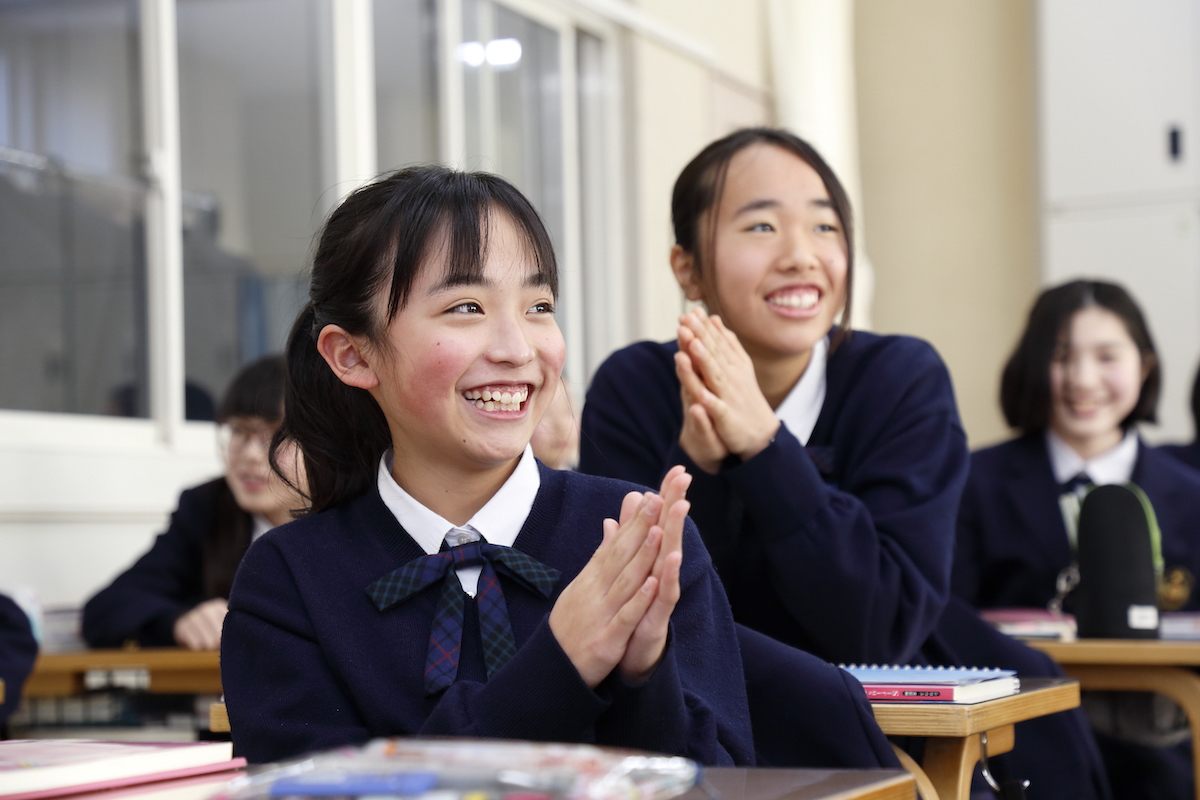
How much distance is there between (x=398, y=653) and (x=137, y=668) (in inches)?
65.7

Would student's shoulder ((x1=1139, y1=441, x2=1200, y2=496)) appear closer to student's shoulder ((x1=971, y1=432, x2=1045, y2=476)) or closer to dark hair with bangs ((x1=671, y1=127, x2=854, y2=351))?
student's shoulder ((x1=971, y1=432, x2=1045, y2=476))

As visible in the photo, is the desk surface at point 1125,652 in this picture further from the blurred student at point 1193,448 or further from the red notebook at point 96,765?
the blurred student at point 1193,448

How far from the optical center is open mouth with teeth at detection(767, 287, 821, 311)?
206cm

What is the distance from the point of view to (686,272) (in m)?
2.24

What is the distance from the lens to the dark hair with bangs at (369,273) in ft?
4.23

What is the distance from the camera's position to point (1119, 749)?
2.50 metres

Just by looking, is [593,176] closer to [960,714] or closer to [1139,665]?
[1139,665]

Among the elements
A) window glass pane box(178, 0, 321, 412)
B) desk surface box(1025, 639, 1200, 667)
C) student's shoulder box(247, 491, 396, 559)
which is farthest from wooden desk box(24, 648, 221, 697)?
window glass pane box(178, 0, 321, 412)

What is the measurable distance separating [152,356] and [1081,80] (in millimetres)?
4514

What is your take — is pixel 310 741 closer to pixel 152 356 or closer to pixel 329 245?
pixel 329 245

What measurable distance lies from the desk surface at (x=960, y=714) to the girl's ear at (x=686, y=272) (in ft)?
2.93

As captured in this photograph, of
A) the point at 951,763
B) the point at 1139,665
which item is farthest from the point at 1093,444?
the point at 951,763

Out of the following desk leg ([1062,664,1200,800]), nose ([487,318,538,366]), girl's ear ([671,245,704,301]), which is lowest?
desk leg ([1062,664,1200,800])

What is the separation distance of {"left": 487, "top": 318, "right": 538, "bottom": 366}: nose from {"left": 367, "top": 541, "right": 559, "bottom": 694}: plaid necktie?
0.17 meters
